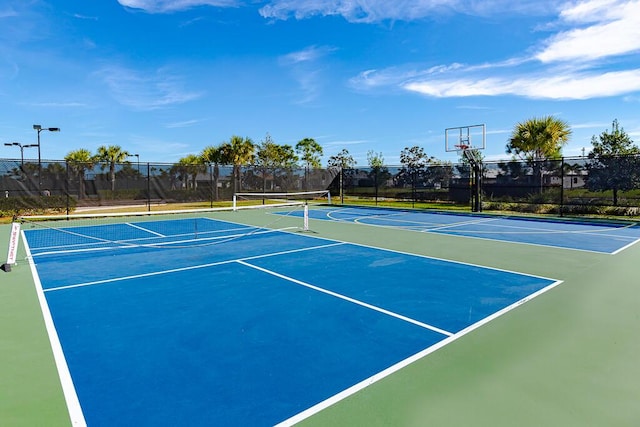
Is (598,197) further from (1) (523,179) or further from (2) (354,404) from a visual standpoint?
(2) (354,404)

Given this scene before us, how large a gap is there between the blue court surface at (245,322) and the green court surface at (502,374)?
0.64ft

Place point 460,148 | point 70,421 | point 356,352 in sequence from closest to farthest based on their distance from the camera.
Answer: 1. point 70,421
2. point 356,352
3. point 460,148

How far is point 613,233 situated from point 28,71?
2990cm

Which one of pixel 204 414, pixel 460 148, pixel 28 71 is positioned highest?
pixel 28 71

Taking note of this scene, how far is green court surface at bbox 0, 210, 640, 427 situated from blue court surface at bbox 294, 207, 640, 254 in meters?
4.93

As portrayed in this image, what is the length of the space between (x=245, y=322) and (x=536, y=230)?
1231 cm

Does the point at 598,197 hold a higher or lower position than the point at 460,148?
lower

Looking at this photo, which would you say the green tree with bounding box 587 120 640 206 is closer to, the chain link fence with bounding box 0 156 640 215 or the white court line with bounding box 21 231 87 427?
the chain link fence with bounding box 0 156 640 215

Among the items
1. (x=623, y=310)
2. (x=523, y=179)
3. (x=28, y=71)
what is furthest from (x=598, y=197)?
(x=28, y=71)

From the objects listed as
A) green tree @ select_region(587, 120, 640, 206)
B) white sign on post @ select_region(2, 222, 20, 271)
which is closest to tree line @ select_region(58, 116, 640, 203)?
green tree @ select_region(587, 120, 640, 206)

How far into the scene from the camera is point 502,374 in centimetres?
342

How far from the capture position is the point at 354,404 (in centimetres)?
293

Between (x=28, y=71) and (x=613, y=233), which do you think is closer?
(x=613, y=233)

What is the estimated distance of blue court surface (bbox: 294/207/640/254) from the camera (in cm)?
1055
